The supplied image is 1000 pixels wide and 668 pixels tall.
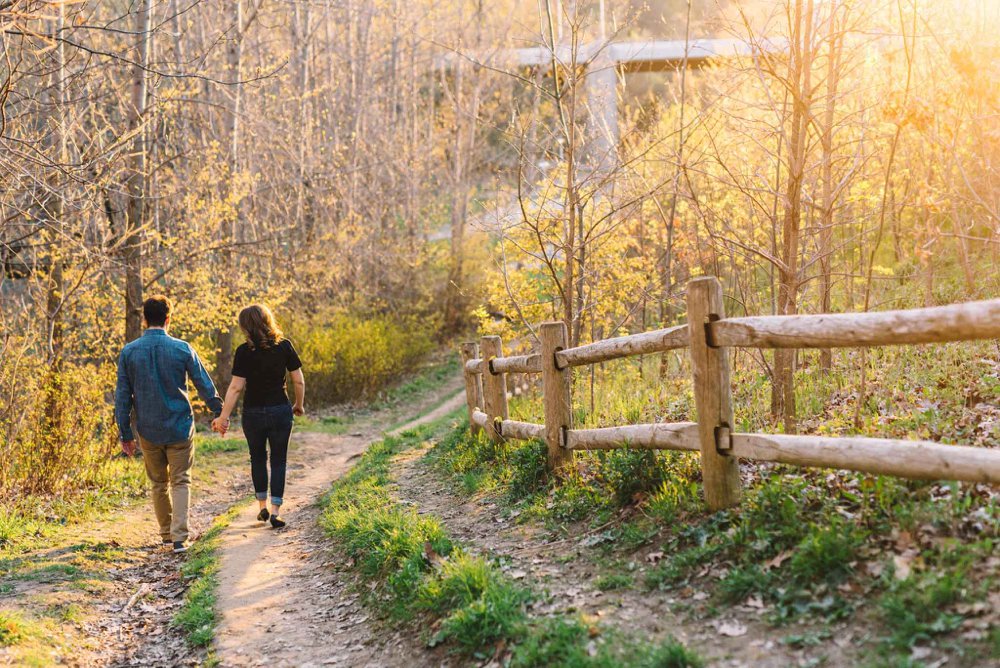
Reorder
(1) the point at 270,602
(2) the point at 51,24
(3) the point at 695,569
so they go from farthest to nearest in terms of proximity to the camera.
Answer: (2) the point at 51,24 < (1) the point at 270,602 < (3) the point at 695,569

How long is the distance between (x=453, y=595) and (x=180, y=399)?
355cm

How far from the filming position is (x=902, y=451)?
388cm

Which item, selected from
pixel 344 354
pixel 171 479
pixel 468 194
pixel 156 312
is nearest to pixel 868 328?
pixel 156 312

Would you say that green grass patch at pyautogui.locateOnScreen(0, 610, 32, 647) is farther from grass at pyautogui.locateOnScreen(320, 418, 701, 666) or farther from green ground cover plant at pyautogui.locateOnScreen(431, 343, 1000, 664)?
green ground cover plant at pyautogui.locateOnScreen(431, 343, 1000, 664)

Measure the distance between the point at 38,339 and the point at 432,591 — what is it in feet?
23.1

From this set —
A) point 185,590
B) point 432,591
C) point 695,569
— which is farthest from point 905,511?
point 185,590

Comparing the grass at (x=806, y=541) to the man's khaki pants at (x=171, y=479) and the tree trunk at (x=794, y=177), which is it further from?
the man's khaki pants at (x=171, y=479)

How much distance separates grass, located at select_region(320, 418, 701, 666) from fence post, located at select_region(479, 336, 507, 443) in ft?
4.50

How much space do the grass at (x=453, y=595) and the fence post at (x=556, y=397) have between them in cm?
35

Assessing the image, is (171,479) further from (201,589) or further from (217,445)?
(217,445)

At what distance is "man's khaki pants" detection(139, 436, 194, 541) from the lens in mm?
7336

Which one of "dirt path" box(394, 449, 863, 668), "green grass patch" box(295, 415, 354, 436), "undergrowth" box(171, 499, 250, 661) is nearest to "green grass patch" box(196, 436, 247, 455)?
"green grass patch" box(295, 415, 354, 436)

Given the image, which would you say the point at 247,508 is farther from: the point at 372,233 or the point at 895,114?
the point at 372,233

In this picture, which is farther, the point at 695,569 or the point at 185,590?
the point at 185,590
